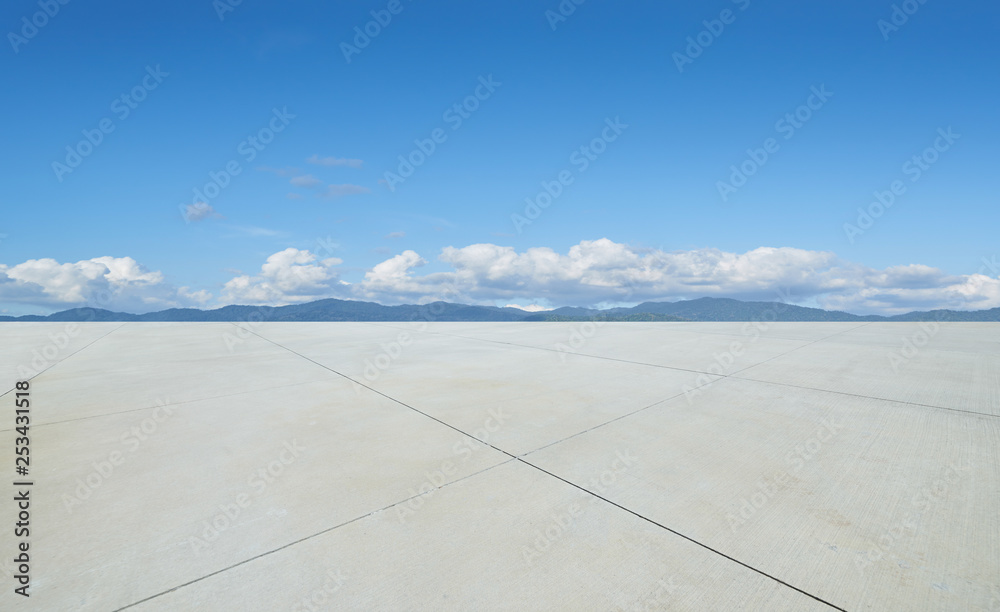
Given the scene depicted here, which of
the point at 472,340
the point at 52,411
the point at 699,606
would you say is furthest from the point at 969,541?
the point at 472,340

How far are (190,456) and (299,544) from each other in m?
1.82

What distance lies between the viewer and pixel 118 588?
6.40ft

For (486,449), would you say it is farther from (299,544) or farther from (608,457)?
(299,544)

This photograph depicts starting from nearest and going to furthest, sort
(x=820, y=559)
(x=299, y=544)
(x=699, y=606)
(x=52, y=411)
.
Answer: (x=699, y=606), (x=820, y=559), (x=299, y=544), (x=52, y=411)

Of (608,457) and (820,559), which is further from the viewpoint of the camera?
(608,457)

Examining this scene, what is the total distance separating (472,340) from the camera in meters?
11.2

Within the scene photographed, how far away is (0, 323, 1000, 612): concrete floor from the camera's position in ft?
6.32

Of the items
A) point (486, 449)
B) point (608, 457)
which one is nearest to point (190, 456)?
point (486, 449)

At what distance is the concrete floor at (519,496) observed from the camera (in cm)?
193

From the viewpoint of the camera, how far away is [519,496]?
2.68 meters

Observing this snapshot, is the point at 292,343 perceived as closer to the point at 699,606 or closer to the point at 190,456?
the point at 190,456

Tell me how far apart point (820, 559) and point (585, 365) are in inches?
193

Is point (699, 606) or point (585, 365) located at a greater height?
point (585, 365)

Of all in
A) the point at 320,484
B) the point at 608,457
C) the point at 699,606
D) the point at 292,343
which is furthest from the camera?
the point at 292,343
